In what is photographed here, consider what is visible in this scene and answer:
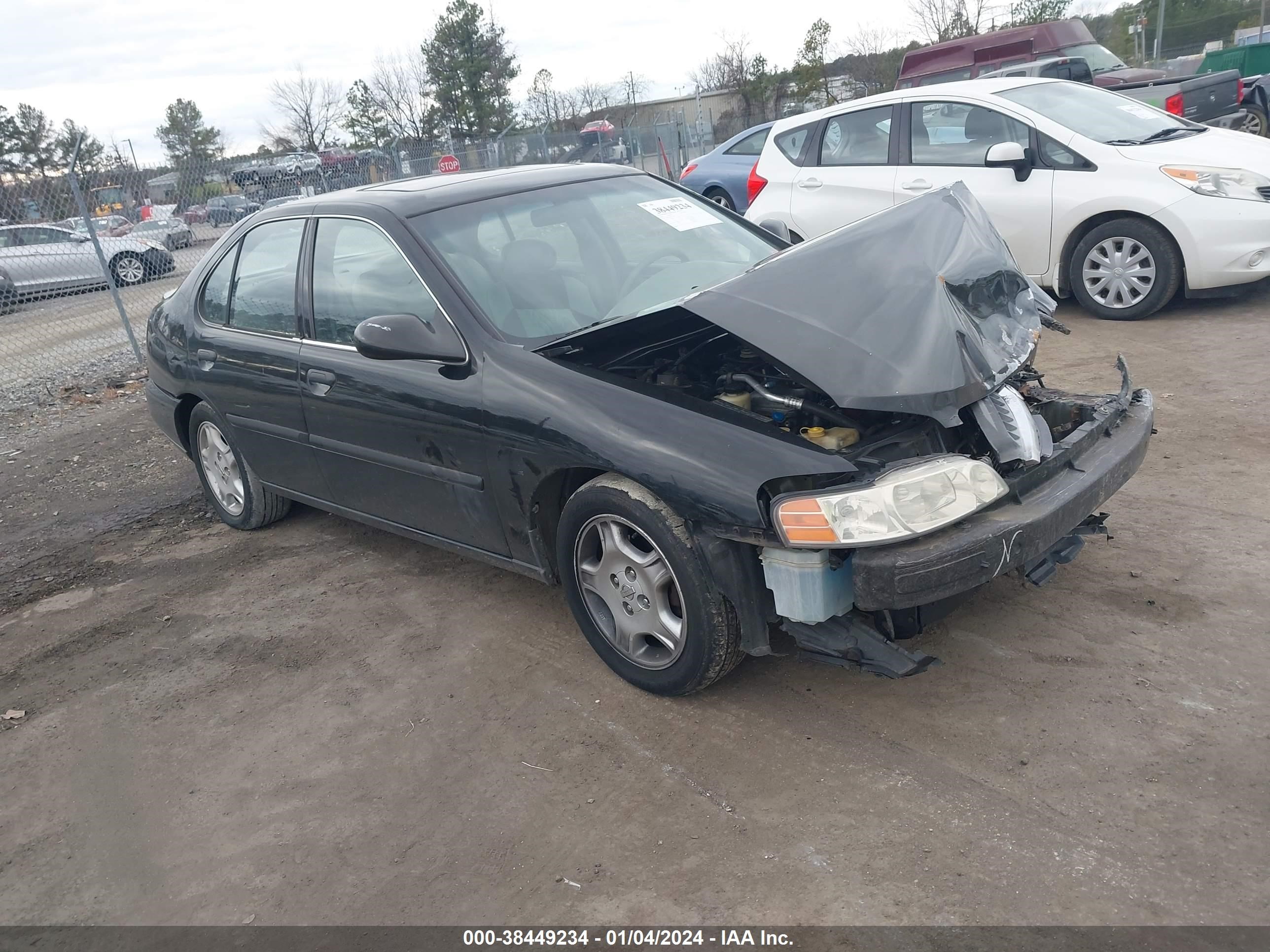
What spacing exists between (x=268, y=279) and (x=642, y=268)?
1793 millimetres

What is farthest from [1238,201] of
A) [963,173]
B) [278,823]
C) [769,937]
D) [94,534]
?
[94,534]

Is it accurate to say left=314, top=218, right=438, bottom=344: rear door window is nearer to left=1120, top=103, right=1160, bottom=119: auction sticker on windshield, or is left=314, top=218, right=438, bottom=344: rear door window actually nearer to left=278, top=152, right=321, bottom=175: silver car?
left=1120, top=103, right=1160, bottom=119: auction sticker on windshield

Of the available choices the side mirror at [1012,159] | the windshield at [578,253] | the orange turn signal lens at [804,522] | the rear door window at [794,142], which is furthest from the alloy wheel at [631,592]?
the rear door window at [794,142]

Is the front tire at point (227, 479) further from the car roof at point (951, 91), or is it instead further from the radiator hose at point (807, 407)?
the car roof at point (951, 91)

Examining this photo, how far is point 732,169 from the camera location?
1157 centimetres

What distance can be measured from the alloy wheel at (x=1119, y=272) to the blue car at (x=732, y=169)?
5.01m

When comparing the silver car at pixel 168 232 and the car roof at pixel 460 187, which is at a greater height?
the car roof at pixel 460 187

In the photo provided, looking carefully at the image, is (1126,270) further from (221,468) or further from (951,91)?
(221,468)

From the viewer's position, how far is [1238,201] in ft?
21.0

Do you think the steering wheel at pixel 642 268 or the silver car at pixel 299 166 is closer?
the steering wheel at pixel 642 268

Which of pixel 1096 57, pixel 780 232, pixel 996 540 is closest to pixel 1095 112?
pixel 780 232

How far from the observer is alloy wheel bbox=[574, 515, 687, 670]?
10.3ft

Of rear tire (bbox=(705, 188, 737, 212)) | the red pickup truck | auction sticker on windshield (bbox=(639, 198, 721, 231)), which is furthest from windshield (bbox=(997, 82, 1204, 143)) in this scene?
the red pickup truck

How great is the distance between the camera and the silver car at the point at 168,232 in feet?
40.1
